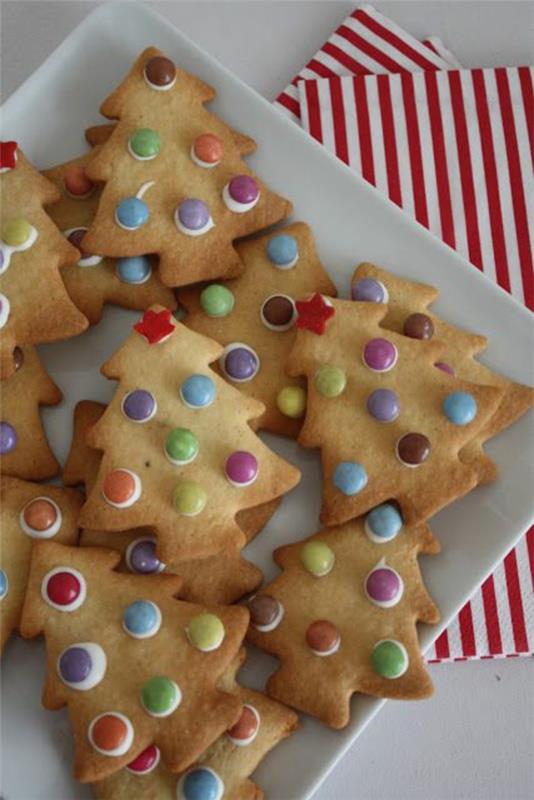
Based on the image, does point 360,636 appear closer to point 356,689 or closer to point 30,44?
point 356,689

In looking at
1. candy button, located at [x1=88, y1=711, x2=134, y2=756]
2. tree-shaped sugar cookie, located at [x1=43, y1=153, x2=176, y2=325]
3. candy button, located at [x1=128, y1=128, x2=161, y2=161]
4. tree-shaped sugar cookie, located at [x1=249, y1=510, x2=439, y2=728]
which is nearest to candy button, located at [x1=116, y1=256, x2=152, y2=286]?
tree-shaped sugar cookie, located at [x1=43, y1=153, x2=176, y2=325]

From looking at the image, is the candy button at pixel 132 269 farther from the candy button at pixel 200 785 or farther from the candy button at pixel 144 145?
the candy button at pixel 200 785

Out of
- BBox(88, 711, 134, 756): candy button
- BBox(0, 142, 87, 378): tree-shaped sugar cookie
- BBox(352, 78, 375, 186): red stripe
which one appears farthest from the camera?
BBox(352, 78, 375, 186): red stripe

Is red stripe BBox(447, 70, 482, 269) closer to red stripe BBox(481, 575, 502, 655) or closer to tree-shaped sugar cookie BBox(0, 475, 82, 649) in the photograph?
red stripe BBox(481, 575, 502, 655)

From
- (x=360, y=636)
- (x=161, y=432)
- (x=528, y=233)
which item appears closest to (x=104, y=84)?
(x=161, y=432)

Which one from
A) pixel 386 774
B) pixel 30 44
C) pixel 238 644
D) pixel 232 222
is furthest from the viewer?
pixel 30 44
